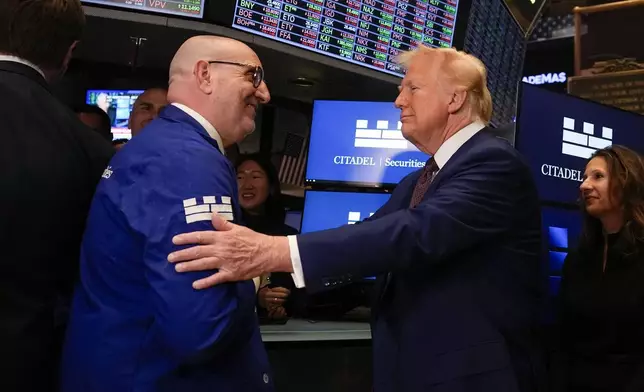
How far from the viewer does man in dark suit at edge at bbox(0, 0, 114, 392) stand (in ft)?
4.55

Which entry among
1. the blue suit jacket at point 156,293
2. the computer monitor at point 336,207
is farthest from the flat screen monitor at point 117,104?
the blue suit jacket at point 156,293

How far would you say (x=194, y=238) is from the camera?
4.09 feet

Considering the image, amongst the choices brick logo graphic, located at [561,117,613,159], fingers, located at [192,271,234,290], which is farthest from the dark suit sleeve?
brick logo graphic, located at [561,117,613,159]

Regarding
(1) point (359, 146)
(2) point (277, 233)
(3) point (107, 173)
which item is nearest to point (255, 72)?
(3) point (107, 173)

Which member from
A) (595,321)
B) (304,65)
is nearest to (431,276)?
(595,321)

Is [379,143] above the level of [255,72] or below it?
above

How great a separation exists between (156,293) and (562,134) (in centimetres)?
219

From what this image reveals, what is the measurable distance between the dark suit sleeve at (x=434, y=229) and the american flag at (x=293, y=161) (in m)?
2.31

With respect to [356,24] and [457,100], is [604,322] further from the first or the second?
[356,24]

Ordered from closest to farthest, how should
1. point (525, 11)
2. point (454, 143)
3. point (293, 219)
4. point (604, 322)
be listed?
point (454, 143), point (604, 322), point (293, 219), point (525, 11)

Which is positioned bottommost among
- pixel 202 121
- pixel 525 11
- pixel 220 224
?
pixel 220 224

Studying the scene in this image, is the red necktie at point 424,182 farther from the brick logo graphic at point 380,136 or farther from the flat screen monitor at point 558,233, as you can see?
the brick logo graphic at point 380,136

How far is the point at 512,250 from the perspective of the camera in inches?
66.2

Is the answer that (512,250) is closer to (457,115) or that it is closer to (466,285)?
(466,285)
